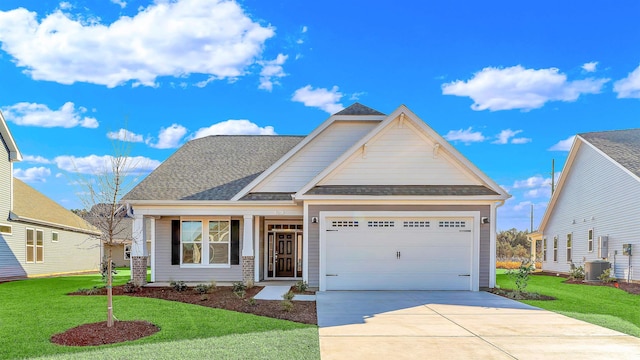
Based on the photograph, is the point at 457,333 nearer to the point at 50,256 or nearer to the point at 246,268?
the point at 246,268

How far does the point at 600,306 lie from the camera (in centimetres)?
1175

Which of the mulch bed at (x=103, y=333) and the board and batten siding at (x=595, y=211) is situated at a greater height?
the board and batten siding at (x=595, y=211)

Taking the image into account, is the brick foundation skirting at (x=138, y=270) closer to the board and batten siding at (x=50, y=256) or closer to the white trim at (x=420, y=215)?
the board and batten siding at (x=50, y=256)

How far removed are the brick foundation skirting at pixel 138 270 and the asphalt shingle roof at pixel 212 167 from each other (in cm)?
202

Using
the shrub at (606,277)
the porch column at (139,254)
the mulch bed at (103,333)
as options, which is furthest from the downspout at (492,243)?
the porch column at (139,254)

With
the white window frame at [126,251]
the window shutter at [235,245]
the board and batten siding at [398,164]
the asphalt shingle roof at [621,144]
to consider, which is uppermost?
the asphalt shingle roof at [621,144]

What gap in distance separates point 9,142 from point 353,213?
689 inches

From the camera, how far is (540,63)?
18.3m

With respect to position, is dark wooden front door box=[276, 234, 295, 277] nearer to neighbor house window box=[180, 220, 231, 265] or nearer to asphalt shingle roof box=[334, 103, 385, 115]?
neighbor house window box=[180, 220, 231, 265]

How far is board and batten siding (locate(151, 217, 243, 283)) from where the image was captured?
16.4 metres

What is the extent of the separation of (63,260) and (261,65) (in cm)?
1787

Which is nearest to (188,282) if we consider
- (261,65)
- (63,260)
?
(261,65)

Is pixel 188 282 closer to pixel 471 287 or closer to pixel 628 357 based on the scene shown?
pixel 471 287

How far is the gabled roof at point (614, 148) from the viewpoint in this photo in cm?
1852
